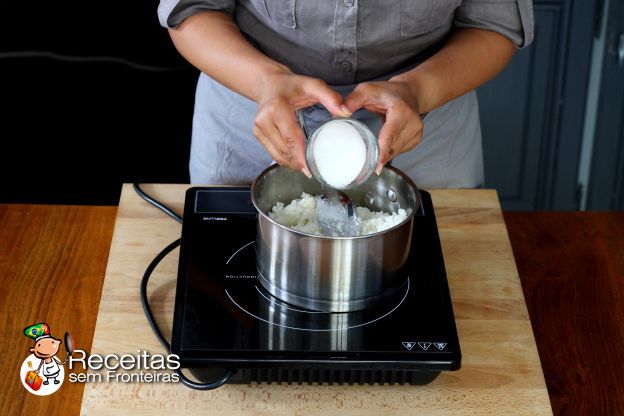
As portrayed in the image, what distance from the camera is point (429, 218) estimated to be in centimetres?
133

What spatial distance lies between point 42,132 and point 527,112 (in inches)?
63.7

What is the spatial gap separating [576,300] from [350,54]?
0.54 metres

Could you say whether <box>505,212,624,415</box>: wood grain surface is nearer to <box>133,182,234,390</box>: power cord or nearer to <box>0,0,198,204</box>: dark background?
<box>133,182,234,390</box>: power cord

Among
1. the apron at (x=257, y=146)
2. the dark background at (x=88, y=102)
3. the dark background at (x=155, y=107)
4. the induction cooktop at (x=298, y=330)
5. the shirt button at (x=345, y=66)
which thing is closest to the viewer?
the induction cooktop at (x=298, y=330)

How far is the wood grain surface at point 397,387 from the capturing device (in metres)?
1.09

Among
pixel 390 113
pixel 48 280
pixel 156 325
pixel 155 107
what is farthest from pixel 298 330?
pixel 155 107

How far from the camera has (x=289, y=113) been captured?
3.97 ft

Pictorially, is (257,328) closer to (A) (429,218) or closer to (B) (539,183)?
(A) (429,218)

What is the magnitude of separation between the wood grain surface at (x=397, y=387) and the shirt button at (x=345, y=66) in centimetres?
29

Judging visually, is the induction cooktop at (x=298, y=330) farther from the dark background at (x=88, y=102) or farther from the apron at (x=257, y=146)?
the dark background at (x=88, y=102)

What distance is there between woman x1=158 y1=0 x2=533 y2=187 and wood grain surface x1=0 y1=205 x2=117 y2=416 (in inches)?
11.5

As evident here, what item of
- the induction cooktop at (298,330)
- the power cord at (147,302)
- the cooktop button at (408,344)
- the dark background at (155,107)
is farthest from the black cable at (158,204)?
the dark background at (155,107)

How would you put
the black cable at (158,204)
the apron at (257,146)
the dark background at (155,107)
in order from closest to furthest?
1. the black cable at (158,204)
2. the apron at (257,146)
3. the dark background at (155,107)

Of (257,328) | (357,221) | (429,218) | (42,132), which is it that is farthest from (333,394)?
(42,132)
